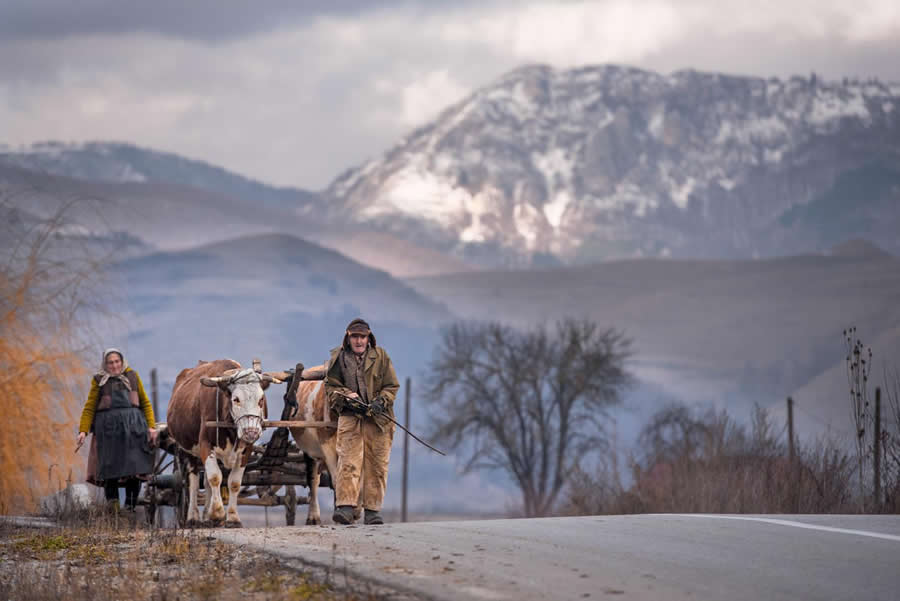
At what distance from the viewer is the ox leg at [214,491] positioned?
18333mm

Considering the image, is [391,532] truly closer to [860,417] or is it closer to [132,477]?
[132,477]

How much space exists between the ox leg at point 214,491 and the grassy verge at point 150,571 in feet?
6.54

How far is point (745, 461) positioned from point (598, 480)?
4.45 m

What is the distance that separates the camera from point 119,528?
57.9 feet

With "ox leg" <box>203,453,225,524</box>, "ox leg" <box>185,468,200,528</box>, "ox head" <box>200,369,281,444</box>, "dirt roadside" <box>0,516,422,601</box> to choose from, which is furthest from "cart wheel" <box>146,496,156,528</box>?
"dirt roadside" <box>0,516,422,601</box>

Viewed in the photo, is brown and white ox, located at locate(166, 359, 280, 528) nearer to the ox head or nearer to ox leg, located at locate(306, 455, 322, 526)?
the ox head

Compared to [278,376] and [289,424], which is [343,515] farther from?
[278,376]

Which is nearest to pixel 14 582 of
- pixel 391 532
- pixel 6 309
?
pixel 391 532

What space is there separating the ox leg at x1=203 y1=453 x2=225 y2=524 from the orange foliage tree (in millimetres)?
7516

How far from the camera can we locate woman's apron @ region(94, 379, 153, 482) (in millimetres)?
19188

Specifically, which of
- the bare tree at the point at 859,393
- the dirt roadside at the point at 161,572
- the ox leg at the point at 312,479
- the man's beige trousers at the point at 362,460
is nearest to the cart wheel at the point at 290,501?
Answer: the ox leg at the point at 312,479

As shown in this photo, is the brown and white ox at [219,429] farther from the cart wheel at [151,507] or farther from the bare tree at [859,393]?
the bare tree at [859,393]

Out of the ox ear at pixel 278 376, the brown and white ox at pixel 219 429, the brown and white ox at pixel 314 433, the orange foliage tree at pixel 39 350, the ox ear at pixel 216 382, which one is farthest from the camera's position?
the orange foliage tree at pixel 39 350

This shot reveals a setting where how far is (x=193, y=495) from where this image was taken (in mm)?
19516
